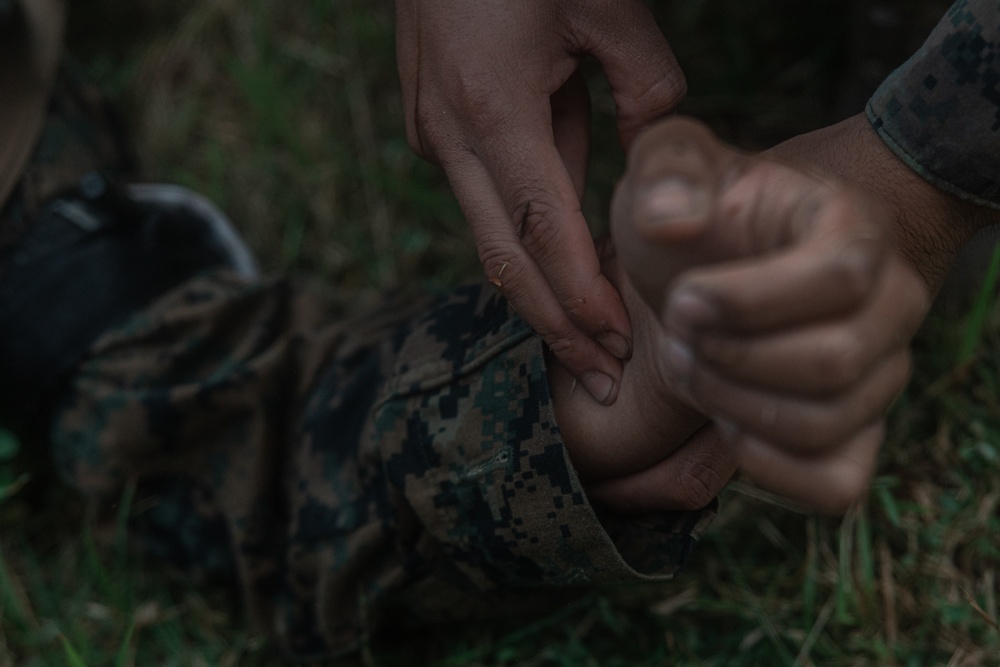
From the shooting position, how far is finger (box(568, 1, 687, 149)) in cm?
96

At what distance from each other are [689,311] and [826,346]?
94 mm

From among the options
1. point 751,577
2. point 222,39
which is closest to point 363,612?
point 751,577

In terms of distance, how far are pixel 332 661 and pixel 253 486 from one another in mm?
317

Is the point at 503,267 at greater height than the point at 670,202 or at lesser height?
lesser

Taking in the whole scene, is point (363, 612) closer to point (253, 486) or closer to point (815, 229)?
point (253, 486)

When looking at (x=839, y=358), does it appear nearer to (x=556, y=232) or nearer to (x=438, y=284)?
(x=556, y=232)

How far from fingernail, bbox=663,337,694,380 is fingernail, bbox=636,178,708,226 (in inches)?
4.0

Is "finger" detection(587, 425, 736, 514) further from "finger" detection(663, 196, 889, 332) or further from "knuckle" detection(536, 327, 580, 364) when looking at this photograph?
"finger" detection(663, 196, 889, 332)

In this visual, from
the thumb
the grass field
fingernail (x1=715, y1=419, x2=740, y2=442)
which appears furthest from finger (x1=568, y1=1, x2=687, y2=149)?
the grass field

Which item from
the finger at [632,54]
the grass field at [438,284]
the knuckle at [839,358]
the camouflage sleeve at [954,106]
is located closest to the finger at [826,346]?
the knuckle at [839,358]

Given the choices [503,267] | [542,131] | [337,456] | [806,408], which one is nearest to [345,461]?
[337,456]

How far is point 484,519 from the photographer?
1.04 metres

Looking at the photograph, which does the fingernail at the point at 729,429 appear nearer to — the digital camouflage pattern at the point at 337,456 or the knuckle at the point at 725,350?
the knuckle at the point at 725,350

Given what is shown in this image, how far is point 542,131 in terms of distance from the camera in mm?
964
